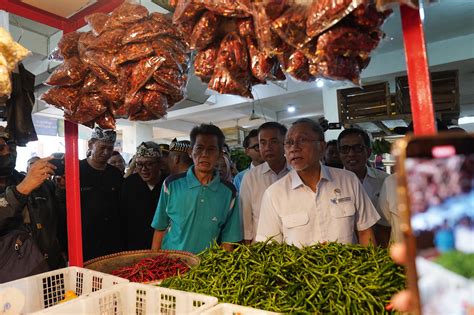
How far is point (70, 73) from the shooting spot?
168cm

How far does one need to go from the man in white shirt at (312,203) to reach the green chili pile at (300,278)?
86cm

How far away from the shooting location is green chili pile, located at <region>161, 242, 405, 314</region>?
3.81 ft

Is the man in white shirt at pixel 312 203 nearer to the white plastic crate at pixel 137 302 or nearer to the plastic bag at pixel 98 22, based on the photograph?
the white plastic crate at pixel 137 302

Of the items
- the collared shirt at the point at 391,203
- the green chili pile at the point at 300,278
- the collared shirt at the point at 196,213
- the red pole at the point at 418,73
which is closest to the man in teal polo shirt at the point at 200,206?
the collared shirt at the point at 196,213

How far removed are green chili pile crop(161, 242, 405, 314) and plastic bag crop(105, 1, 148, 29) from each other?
45.2 inches

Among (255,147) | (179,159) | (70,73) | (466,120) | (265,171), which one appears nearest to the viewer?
(70,73)

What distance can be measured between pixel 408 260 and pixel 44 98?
1.82 meters

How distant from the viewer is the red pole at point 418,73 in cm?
89

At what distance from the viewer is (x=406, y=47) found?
2.99 ft

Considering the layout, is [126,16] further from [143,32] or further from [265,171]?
[265,171]

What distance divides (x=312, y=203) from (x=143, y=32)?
1632mm

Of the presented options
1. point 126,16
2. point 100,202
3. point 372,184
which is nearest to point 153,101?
point 126,16

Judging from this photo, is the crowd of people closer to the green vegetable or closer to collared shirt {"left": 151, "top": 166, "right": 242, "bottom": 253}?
collared shirt {"left": 151, "top": 166, "right": 242, "bottom": 253}

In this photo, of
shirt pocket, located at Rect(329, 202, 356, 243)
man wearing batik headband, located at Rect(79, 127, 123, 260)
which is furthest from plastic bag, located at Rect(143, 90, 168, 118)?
man wearing batik headband, located at Rect(79, 127, 123, 260)
